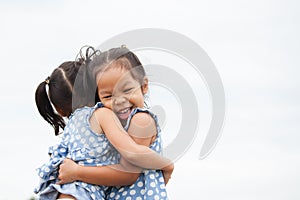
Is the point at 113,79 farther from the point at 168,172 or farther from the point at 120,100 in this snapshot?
the point at 168,172

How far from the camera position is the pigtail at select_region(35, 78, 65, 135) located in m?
4.38

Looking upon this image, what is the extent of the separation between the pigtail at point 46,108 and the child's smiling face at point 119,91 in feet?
1.84

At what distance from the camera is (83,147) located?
157 inches

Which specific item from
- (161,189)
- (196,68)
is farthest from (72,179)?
(196,68)

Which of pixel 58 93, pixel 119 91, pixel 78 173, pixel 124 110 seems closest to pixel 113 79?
pixel 119 91

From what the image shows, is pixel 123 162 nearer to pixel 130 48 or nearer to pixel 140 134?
pixel 140 134

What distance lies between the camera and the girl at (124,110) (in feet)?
12.8

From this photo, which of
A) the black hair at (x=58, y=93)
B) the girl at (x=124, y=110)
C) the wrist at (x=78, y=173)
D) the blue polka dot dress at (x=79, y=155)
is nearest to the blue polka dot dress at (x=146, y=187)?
the girl at (x=124, y=110)

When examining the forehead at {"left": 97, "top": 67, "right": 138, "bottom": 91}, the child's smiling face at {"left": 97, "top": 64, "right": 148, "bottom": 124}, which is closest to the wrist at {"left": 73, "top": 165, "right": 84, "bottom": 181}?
the child's smiling face at {"left": 97, "top": 64, "right": 148, "bottom": 124}

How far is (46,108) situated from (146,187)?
983 mm

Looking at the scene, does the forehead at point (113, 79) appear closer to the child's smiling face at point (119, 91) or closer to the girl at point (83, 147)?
the child's smiling face at point (119, 91)

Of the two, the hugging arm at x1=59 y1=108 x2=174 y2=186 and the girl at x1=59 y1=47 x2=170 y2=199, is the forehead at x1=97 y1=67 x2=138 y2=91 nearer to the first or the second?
the girl at x1=59 y1=47 x2=170 y2=199

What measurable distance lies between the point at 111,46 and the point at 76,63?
0.85 ft

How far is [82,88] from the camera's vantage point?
4.09 meters
